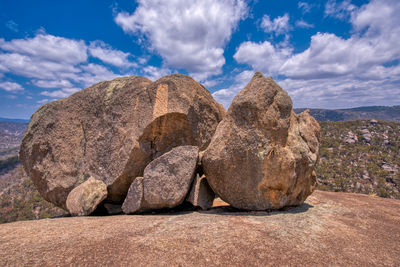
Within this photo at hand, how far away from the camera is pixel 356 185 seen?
23016 mm

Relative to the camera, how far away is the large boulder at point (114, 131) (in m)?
8.45

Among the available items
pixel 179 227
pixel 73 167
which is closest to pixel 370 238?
pixel 179 227

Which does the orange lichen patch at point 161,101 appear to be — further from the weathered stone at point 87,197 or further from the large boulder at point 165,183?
the weathered stone at point 87,197

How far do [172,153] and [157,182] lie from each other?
107cm

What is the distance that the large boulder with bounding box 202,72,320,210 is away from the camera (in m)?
6.61

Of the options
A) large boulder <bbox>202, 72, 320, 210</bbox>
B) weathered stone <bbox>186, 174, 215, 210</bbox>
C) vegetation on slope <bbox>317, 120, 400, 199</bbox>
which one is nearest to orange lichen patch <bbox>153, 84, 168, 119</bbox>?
large boulder <bbox>202, 72, 320, 210</bbox>

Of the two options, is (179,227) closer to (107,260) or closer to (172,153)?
(107,260)

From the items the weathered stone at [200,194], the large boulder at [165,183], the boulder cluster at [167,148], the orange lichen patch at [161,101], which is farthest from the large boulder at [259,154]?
the orange lichen patch at [161,101]

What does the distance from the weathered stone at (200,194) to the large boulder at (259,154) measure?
0.51m

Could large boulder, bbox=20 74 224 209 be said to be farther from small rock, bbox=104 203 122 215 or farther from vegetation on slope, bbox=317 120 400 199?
vegetation on slope, bbox=317 120 400 199

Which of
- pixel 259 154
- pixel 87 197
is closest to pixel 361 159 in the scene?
pixel 259 154

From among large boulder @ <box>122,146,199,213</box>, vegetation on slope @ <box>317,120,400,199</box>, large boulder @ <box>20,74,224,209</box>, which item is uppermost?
large boulder @ <box>20,74,224,209</box>

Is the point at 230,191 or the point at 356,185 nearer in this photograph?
the point at 230,191

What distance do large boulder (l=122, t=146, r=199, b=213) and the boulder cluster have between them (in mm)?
32
